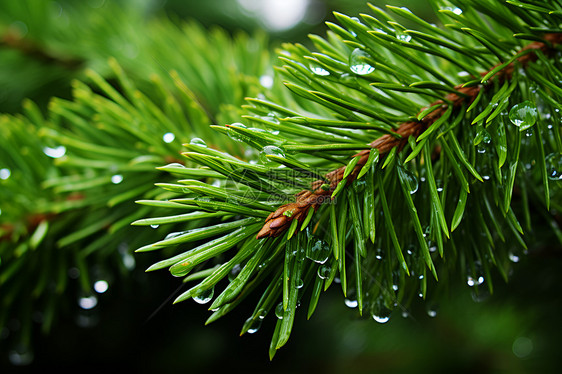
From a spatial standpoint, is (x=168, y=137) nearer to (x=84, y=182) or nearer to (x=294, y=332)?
(x=84, y=182)

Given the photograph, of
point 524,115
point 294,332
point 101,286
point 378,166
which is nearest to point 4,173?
point 101,286

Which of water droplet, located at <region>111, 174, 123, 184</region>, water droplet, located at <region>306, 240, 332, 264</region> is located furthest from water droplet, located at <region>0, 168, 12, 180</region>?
water droplet, located at <region>306, 240, 332, 264</region>

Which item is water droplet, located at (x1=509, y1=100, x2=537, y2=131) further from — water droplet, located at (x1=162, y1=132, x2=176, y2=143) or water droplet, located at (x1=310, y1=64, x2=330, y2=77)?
water droplet, located at (x1=162, y1=132, x2=176, y2=143)

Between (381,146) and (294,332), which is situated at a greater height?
(381,146)

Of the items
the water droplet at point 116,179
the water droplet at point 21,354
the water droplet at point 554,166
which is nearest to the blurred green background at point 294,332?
the water droplet at point 21,354

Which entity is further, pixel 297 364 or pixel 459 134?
pixel 297 364

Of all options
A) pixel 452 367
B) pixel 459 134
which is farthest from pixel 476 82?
pixel 452 367

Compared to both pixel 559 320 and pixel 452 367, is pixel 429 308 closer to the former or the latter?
pixel 559 320

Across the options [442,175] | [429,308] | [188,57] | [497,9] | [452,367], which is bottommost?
[452,367]
